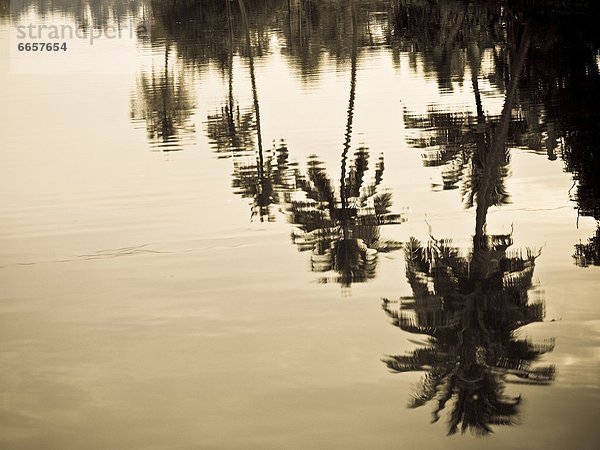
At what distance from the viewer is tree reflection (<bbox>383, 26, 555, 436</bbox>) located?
7.74m

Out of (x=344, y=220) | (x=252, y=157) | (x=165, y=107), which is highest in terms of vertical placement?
(x=165, y=107)

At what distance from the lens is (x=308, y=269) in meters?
11.9

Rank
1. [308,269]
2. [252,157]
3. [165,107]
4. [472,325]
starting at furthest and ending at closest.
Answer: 1. [165,107]
2. [252,157]
3. [308,269]
4. [472,325]

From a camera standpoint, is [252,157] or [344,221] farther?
[252,157]

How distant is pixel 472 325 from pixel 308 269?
2.74m

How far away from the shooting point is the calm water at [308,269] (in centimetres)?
766

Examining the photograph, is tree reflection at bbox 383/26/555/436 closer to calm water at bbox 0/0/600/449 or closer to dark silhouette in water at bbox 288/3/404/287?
calm water at bbox 0/0/600/449

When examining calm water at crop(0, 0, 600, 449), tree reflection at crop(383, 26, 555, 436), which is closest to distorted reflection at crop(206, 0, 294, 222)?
calm water at crop(0, 0, 600, 449)

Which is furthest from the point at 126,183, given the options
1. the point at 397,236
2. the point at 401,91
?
the point at 401,91

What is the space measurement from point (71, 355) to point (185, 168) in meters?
9.79

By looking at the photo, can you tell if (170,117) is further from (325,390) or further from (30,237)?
(325,390)

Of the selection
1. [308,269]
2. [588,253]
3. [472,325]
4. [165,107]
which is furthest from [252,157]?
[472,325]

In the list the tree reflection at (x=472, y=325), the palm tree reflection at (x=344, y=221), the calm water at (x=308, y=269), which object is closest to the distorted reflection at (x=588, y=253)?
the calm water at (x=308, y=269)

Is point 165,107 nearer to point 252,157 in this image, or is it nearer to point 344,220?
point 252,157
